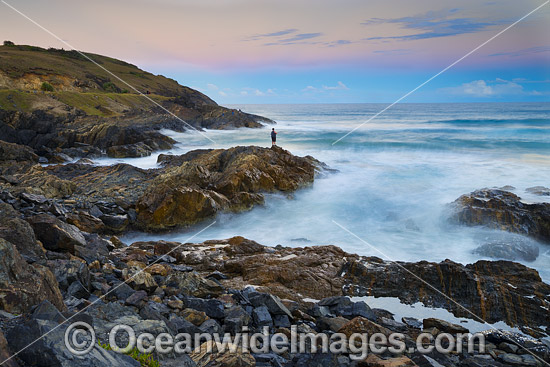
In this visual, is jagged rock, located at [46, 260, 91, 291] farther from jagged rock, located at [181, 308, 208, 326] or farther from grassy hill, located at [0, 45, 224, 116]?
grassy hill, located at [0, 45, 224, 116]

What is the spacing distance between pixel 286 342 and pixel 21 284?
134 inches

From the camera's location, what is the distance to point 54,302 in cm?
441

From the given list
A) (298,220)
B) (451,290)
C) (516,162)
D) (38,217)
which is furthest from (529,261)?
(516,162)

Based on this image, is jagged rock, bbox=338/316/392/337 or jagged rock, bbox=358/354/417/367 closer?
jagged rock, bbox=358/354/417/367

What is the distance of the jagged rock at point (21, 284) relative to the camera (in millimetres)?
3941

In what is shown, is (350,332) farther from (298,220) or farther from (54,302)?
(298,220)

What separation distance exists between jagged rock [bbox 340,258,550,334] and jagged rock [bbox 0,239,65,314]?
5.74m

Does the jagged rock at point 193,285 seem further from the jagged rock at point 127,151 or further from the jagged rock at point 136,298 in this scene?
the jagged rock at point 127,151

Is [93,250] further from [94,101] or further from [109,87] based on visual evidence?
[109,87]

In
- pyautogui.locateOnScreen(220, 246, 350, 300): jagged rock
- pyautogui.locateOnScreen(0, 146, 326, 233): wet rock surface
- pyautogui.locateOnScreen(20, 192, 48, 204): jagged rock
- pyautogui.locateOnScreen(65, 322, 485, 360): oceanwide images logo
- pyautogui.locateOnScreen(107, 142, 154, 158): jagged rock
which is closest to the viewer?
pyautogui.locateOnScreen(65, 322, 485, 360): oceanwide images logo

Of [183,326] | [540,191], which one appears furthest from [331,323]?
[540,191]

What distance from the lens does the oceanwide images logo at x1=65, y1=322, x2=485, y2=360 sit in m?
4.05

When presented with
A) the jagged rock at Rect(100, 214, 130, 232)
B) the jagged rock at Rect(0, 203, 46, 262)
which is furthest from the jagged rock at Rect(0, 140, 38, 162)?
the jagged rock at Rect(0, 203, 46, 262)

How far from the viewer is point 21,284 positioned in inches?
166
